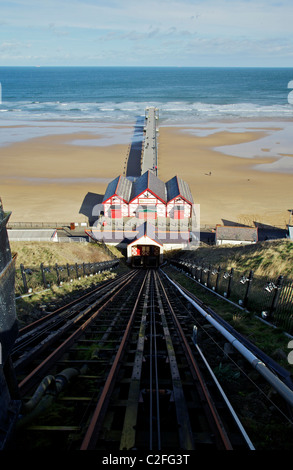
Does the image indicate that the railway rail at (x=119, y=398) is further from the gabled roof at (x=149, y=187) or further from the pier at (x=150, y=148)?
the pier at (x=150, y=148)

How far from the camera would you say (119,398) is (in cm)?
470

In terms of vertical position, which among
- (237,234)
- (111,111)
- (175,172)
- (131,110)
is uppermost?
(131,110)

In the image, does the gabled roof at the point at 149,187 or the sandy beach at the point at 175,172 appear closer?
the gabled roof at the point at 149,187

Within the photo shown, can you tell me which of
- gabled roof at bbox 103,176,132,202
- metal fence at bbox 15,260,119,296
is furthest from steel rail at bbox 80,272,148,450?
gabled roof at bbox 103,176,132,202

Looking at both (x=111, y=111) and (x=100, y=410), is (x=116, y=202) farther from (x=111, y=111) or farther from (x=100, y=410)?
(x=111, y=111)

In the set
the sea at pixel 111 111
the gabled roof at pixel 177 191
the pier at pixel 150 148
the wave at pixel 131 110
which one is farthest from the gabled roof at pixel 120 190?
the wave at pixel 131 110

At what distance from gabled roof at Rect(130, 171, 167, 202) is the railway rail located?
26670mm

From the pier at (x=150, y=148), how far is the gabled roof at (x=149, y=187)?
680 centimetres

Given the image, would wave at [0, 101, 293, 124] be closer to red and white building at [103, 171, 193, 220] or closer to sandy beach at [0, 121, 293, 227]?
sandy beach at [0, 121, 293, 227]

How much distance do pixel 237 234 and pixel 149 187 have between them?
10921 mm

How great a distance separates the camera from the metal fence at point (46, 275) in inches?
521

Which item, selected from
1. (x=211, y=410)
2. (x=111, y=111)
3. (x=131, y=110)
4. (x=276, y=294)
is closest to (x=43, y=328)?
(x=211, y=410)

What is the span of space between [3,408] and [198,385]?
2958 mm
